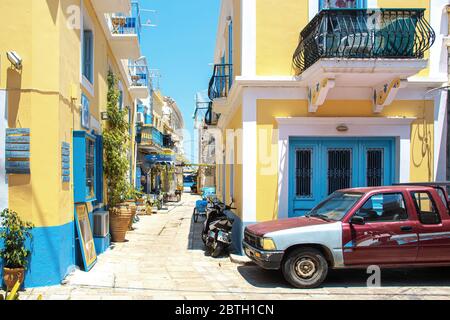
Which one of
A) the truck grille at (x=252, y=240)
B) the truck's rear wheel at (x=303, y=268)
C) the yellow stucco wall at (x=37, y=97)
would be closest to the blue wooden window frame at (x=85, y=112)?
the yellow stucco wall at (x=37, y=97)

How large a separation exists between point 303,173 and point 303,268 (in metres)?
2.94

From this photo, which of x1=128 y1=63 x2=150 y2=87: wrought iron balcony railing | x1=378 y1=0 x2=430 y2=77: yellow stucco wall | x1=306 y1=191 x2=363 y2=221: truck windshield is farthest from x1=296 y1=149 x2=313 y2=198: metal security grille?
x1=128 y1=63 x2=150 y2=87: wrought iron balcony railing

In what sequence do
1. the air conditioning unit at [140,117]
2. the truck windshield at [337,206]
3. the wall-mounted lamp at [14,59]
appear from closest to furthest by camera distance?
the wall-mounted lamp at [14,59], the truck windshield at [337,206], the air conditioning unit at [140,117]

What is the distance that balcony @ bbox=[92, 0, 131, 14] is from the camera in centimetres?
928

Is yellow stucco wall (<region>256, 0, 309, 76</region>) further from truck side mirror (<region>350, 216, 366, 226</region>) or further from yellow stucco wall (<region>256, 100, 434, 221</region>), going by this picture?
truck side mirror (<region>350, 216, 366, 226</region>)

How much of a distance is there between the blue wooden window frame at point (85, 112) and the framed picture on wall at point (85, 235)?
63.9 inches

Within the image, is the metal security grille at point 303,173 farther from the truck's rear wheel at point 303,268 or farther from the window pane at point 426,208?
the truck's rear wheel at point 303,268

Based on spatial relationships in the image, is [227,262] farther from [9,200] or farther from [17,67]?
[17,67]

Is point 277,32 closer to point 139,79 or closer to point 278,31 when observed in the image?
point 278,31

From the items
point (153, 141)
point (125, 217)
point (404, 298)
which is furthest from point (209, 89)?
point (153, 141)

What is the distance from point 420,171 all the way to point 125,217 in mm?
7312

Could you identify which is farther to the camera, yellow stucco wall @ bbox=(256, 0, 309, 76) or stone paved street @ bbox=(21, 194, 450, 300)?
yellow stucco wall @ bbox=(256, 0, 309, 76)

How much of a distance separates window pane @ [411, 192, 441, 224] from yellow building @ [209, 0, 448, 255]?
1.96 metres

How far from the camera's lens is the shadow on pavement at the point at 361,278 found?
7090 millimetres
